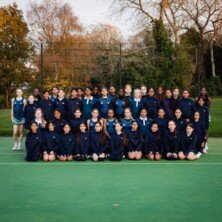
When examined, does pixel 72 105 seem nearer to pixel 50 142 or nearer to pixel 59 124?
pixel 59 124

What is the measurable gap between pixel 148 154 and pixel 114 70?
15880mm

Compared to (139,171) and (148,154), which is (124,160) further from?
(139,171)

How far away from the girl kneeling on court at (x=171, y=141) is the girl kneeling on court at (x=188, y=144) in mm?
126

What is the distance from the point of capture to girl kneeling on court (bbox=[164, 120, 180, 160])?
31.7 ft

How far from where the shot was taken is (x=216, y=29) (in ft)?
116

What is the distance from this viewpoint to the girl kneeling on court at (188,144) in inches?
382

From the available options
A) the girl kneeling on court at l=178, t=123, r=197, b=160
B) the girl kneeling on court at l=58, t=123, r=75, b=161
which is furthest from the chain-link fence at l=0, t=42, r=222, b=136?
the girl kneeling on court at l=58, t=123, r=75, b=161

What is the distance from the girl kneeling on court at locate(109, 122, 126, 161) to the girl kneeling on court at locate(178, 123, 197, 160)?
1.41m

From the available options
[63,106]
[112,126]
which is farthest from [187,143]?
[63,106]

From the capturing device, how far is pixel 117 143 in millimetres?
9711

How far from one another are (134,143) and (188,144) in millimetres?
→ 1311

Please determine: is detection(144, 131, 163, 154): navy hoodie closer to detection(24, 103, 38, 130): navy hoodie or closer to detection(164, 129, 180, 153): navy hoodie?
detection(164, 129, 180, 153): navy hoodie

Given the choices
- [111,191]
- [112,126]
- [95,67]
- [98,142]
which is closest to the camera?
[111,191]

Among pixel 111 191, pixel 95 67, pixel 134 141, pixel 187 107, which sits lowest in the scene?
pixel 111 191
